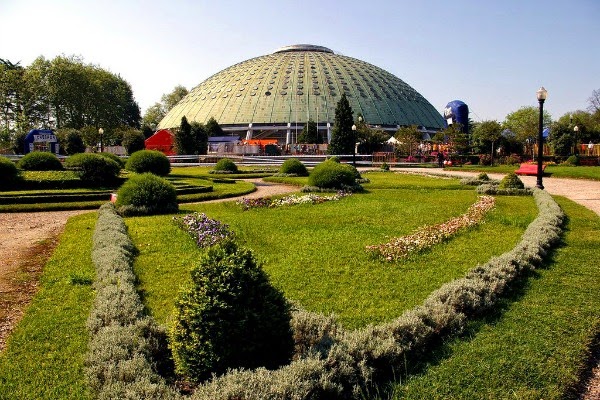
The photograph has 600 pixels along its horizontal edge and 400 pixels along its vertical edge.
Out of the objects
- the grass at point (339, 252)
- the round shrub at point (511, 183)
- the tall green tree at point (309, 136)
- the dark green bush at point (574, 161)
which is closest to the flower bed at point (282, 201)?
the grass at point (339, 252)

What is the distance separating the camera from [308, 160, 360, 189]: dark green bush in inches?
695

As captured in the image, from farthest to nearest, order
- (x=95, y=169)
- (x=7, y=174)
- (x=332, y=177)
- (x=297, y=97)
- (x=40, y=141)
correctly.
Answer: (x=297, y=97) < (x=40, y=141) < (x=95, y=169) < (x=332, y=177) < (x=7, y=174)

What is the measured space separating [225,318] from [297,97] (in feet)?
226

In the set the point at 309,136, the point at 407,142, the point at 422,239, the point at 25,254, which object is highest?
the point at 309,136

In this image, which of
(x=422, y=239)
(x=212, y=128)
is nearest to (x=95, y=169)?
(x=422, y=239)

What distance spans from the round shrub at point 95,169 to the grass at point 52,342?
1283cm

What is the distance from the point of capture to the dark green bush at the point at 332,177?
17.7m

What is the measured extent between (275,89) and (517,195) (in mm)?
59477

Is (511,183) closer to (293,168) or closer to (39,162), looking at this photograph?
(293,168)

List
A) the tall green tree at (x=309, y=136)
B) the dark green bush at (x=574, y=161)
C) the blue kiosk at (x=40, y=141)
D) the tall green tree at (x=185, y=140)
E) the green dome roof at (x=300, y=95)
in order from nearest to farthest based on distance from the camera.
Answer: the dark green bush at (x=574, y=161), the blue kiosk at (x=40, y=141), the tall green tree at (x=185, y=140), the tall green tree at (x=309, y=136), the green dome roof at (x=300, y=95)

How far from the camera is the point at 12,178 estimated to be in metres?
17.5

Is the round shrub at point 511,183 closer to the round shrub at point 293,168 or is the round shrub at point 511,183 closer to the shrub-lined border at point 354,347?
the shrub-lined border at point 354,347

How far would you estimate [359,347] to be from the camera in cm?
382

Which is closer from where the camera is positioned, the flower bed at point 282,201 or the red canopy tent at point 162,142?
the flower bed at point 282,201
